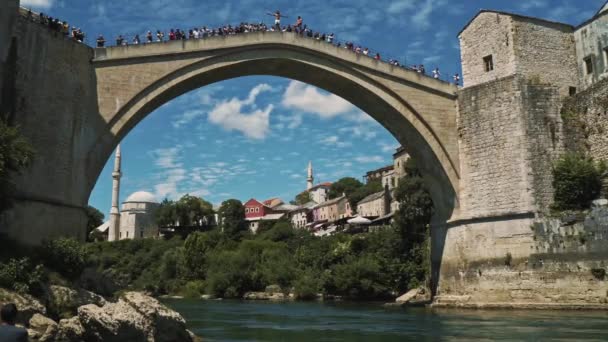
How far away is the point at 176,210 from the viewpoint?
228 ft

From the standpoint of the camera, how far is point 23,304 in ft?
36.7

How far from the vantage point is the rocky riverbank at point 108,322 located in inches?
391

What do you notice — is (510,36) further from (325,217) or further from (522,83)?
(325,217)

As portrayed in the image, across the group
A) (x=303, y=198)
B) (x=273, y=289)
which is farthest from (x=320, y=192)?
(x=273, y=289)

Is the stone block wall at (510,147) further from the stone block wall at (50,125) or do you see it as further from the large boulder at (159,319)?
the stone block wall at (50,125)

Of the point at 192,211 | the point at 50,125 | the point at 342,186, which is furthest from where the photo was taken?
the point at 342,186

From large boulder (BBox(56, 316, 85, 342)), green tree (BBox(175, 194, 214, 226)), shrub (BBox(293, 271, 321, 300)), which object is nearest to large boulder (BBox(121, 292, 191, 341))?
large boulder (BBox(56, 316, 85, 342))

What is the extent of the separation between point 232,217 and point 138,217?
52.4 feet

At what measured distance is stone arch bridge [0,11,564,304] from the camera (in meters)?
14.7

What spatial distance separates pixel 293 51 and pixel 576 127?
976 cm

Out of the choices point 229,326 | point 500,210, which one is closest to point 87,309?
point 229,326

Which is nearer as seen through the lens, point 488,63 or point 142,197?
point 488,63

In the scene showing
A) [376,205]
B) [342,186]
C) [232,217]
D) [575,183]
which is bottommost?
[575,183]

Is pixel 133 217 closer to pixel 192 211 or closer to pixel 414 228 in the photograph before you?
pixel 192 211
